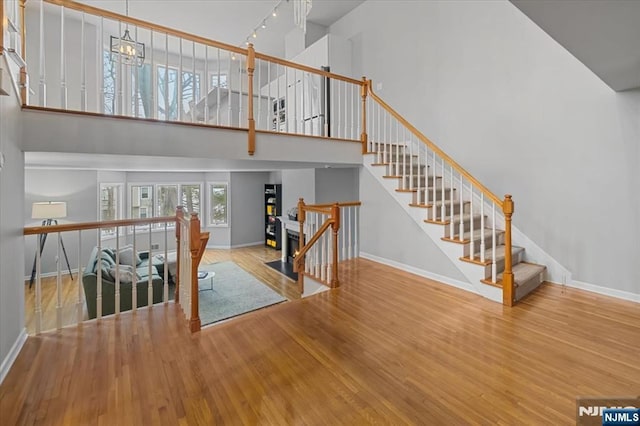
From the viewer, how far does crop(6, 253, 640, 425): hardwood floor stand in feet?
5.60

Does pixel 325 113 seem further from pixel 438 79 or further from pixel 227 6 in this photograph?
pixel 227 6

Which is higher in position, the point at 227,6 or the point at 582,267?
the point at 227,6

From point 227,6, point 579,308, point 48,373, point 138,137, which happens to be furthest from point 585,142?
point 227,6

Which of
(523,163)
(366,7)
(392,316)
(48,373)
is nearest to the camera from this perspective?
(48,373)

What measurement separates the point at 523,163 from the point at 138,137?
450 centimetres

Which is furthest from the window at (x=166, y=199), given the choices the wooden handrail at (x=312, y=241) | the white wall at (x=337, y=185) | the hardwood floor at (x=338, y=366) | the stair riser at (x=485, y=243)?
the stair riser at (x=485, y=243)

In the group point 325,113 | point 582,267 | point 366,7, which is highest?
point 366,7

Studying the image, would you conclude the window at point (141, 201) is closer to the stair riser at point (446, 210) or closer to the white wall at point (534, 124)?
the white wall at point (534, 124)

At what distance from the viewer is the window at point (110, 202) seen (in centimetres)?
757

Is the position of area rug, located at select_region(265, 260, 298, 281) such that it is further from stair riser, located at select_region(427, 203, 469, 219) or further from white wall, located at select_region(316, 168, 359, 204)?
stair riser, located at select_region(427, 203, 469, 219)

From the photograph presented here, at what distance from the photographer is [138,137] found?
115 inches

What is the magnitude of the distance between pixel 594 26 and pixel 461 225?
2.22 meters

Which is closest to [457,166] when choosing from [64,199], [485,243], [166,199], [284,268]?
[485,243]

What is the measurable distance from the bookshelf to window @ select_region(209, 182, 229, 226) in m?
1.28
